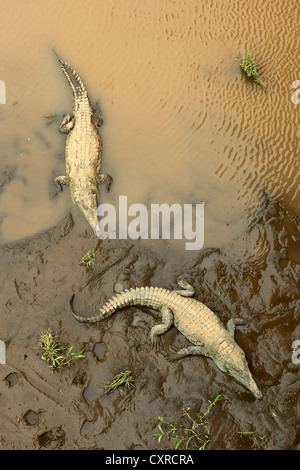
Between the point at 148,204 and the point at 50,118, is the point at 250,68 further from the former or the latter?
the point at 50,118

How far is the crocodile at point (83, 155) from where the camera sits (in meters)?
6.86

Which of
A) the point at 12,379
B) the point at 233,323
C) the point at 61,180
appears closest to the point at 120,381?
the point at 12,379

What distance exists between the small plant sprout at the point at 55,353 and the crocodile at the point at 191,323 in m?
0.50

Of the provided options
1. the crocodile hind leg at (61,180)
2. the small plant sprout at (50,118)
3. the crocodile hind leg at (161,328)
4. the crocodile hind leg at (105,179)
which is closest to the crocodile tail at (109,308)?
the crocodile hind leg at (161,328)

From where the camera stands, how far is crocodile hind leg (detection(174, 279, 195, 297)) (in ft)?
20.3

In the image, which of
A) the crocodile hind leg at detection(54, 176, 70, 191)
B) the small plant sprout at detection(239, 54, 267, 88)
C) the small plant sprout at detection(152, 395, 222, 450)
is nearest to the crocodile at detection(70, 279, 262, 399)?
the small plant sprout at detection(152, 395, 222, 450)

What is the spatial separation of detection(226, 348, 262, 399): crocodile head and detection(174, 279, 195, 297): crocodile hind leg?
1.21 metres

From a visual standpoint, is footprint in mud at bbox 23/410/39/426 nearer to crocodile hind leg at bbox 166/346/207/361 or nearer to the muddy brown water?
→ the muddy brown water

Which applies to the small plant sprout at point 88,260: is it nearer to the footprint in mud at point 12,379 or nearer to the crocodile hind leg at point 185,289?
the crocodile hind leg at point 185,289

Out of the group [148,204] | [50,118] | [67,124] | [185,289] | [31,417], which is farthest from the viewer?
[50,118]

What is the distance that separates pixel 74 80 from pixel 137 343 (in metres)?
5.29

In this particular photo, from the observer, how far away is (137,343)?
236 inches

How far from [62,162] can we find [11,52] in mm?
2908

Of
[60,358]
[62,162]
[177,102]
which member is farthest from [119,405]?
[177,102]
